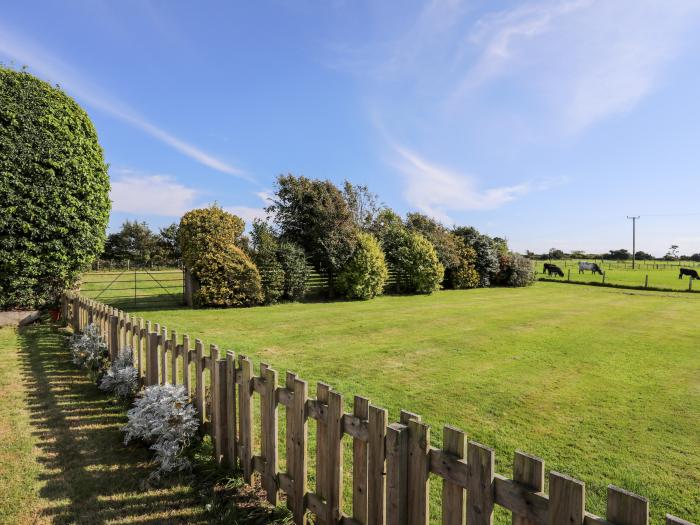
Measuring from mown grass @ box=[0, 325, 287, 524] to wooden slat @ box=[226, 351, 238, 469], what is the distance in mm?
152

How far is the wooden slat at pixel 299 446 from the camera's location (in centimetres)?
265

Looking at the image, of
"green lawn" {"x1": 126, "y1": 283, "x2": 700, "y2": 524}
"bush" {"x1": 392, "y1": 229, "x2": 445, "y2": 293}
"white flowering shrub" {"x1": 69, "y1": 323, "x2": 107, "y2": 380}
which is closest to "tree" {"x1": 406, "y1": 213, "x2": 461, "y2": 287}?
"bush" {"x1": 392, "y1": 229, "x2": 445, "y2": 293}

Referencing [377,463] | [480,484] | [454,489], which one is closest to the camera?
[480,484]

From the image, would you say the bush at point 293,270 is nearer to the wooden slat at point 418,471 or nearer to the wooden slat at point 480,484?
the wooden slat at point 418,471

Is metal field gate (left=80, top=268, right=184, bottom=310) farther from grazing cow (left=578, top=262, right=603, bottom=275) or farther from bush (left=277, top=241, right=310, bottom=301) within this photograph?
grazing cow (left=578, top=262, right=603, bottom=275)

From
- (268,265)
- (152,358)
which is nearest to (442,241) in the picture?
(268,265)

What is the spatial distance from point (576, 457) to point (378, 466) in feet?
8.68

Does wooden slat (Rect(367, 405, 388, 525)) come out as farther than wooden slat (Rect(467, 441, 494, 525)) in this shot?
Yes

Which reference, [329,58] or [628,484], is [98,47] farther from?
[628,484]

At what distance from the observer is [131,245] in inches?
1796

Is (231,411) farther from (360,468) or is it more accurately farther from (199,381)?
(360,468)

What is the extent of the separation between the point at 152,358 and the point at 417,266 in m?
17.6

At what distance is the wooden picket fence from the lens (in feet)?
5.08

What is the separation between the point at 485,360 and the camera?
7047 mm
